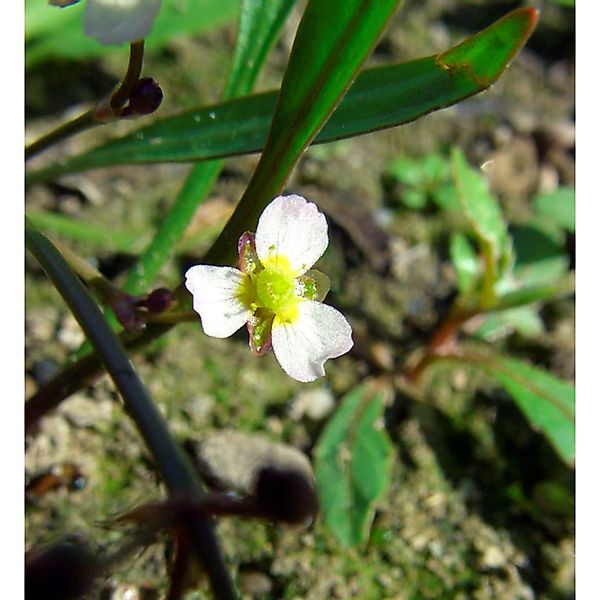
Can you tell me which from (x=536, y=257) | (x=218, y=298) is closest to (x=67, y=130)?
(x=218, y=298)

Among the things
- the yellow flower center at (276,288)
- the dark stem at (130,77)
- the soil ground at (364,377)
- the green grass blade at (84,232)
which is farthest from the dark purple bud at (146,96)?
the green grass blade at (84,232)

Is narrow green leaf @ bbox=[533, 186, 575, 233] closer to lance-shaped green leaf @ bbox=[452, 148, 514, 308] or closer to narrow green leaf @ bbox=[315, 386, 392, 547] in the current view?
lance-shaped green leaf @ bbox=[452, 148, 514, 308]

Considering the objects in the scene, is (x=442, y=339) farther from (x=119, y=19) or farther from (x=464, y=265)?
(x=119, y=19)

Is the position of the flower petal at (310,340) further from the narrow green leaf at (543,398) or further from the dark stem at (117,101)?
the narrow green leaf at (543,398)

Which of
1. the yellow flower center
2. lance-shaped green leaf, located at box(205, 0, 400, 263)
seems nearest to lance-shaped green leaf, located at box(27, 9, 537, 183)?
lance-shaped green leaf, located at box(205, 0, 400, 263)
